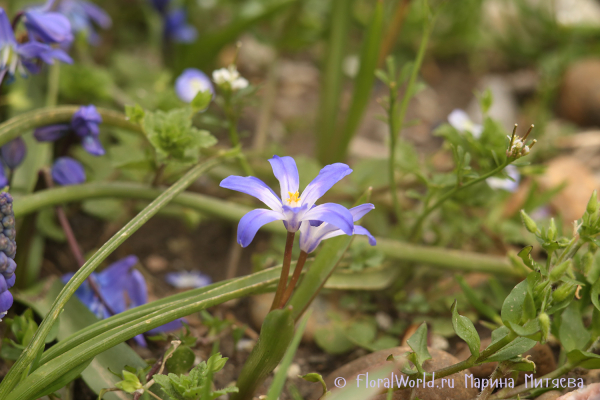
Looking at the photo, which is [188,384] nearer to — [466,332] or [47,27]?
[466,332]

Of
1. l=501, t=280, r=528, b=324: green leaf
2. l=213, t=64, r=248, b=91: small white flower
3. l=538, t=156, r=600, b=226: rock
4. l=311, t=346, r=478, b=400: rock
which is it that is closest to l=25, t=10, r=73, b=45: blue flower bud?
l=213, t=64, r=248, b=91: small white flower

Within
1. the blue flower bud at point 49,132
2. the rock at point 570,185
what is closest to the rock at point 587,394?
the rock at point 570,185

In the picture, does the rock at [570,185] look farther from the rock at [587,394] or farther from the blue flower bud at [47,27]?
the blue flower bud at [47,27]

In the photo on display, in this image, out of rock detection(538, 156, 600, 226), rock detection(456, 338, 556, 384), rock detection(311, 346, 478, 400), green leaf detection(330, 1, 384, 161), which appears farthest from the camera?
rock detection(538, 156, 600, 226)

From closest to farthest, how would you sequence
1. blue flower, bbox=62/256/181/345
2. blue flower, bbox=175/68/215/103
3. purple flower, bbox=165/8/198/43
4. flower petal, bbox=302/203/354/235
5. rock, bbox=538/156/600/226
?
1. flower petal, bbox=302/203/354/235
2. blue flower, bbox=62/256/181/345
3. blue flower, bbox=175/68/215/103
4. rock, bbox=538/156/600/226
5. purple flower, bbox=165/8/198/43

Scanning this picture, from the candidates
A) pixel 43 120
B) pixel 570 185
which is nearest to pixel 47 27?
pixel 43 120

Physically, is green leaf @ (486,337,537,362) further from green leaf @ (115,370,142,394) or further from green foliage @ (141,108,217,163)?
green foliage @ (141,108,217,163)
